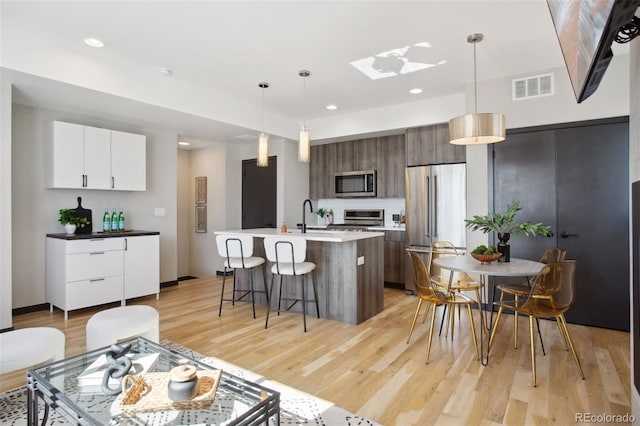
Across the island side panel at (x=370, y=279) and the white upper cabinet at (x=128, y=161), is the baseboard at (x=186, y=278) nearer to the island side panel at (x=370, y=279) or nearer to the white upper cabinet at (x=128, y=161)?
the white upper cabinet at (x=128, y=161)

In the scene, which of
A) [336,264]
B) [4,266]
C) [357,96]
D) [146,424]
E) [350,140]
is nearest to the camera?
[146,424]

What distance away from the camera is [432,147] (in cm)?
498

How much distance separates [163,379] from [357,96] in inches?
164

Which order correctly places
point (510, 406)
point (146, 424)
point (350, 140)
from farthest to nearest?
point (350, 140), point (510, 406), point (146, 424)

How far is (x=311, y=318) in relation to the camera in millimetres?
3912

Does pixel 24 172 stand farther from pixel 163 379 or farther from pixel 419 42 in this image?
pixel 419 42

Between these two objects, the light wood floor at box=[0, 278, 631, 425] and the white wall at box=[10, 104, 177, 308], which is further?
the white wall at box=[10, 104, 177, 308]

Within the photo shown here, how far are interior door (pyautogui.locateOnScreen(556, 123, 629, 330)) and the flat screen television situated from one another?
2553 millimetres

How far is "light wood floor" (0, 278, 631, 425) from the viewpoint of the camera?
2.13 meters

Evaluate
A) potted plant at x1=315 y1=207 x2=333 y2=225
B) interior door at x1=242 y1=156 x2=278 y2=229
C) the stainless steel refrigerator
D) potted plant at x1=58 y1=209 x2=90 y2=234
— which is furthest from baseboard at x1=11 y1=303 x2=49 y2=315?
the stainless steel refrigerator

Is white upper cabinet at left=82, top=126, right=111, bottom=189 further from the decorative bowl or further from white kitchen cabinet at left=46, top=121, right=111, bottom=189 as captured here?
the decorative bowl

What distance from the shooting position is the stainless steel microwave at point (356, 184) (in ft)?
19.3

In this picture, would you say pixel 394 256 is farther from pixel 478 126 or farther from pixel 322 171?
pixel 478 126

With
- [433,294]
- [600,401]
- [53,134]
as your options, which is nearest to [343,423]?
[433,294]
